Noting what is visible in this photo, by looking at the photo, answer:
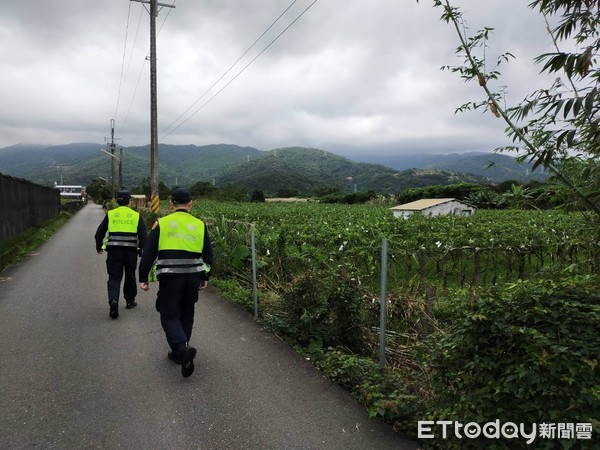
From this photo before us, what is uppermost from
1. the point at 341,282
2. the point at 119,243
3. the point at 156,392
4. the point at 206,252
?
the point at 206,252

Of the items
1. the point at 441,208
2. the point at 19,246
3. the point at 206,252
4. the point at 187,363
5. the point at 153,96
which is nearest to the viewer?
the point at 187,363

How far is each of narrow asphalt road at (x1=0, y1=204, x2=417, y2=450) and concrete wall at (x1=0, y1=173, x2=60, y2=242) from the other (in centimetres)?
744

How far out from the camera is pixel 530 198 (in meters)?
2.94

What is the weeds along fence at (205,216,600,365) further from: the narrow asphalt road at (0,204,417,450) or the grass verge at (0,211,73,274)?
the grass verge at (0,211,73,274)

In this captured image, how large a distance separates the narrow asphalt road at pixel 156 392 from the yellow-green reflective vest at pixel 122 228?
1.13 meters

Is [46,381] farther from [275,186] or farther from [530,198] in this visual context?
[275,186]

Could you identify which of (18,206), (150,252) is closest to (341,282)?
(150,252)

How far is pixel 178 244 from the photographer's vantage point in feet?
13.5

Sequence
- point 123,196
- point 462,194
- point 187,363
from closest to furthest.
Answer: point 187,363 → point 123,196 → point 462,194

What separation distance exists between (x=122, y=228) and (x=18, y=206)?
11.3 metres

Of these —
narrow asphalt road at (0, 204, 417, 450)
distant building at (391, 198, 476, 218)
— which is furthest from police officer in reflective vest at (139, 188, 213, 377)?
distant building at (391, 198, 476, 218)

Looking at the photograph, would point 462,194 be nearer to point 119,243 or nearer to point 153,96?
point 153,96

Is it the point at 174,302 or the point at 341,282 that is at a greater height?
the point at 341,282

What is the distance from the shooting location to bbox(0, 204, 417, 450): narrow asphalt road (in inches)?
120
